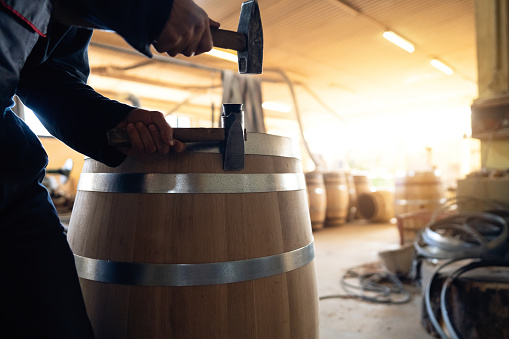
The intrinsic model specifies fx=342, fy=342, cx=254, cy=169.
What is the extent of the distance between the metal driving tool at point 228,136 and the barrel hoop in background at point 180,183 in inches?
1.6

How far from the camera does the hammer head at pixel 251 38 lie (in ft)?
3.37

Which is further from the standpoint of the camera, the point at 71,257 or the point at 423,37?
the point at 423,37

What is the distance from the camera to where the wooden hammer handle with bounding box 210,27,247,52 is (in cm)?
95

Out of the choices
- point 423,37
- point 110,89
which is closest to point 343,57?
point 423,37

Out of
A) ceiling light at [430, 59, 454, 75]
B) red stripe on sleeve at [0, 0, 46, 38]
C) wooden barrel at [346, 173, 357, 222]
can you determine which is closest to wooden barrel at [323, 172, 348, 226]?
wooden barrel at [346, 173, 357, 222]

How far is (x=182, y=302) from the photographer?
2.92 ft

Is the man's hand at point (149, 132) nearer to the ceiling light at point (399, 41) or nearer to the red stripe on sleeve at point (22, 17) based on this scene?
the red stripe on sleeve at point (22, 17)

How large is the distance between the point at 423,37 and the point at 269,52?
11.9ft

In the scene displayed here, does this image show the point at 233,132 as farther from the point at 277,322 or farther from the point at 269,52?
the point at 269,52

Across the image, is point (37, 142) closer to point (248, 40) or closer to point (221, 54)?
point (248, 40)

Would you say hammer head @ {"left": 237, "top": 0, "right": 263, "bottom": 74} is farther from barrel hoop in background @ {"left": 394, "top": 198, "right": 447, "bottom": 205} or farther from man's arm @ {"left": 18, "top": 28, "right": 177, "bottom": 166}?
barrel hoop in background @ {"left": 394, "top": 198, "right": 447, "bottom": 205}

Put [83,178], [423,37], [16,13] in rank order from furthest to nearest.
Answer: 1. [423,37]
2. [83,178]
3. [16,13]

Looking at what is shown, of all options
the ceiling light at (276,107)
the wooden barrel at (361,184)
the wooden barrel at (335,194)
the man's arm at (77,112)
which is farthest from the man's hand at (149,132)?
the ceiling light at (276,107)

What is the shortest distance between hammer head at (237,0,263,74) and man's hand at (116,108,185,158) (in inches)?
12.9
